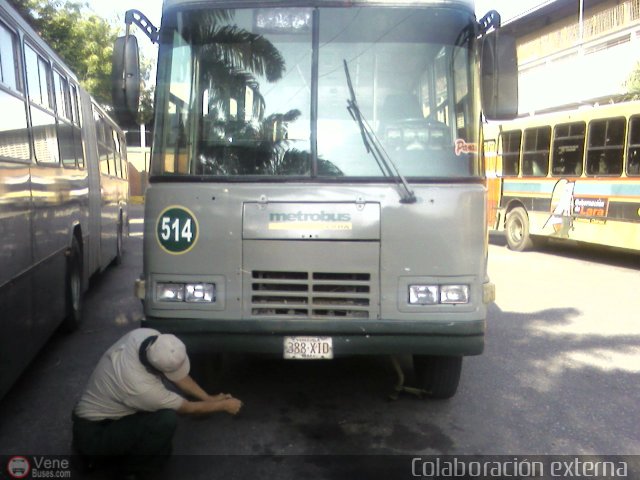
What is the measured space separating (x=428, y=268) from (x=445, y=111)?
3.64ft

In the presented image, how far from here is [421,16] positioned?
4.80 m

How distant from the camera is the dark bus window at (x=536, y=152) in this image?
48.5 feet

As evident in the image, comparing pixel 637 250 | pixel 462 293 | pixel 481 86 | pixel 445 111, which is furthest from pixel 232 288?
pixel 637 250

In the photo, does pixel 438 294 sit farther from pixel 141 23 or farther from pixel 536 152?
pixel 536 152

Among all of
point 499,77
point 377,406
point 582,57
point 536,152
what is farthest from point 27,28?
point 582,57

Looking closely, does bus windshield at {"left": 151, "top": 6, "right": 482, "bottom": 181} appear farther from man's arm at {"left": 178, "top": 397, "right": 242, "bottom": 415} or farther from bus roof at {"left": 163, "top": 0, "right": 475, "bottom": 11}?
man's arm at {"left": 178, "top": 397, "right": 242, "bottom": 415}

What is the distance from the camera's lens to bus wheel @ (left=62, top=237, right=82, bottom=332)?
707 cm

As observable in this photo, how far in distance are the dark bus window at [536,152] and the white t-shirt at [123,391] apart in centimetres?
1243

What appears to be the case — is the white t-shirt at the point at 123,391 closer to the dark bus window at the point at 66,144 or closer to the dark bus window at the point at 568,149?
the dark bus window at the point at 66,144

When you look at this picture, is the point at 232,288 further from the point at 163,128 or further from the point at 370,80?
the point at 370,80

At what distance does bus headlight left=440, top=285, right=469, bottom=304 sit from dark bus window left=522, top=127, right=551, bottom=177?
10.9m

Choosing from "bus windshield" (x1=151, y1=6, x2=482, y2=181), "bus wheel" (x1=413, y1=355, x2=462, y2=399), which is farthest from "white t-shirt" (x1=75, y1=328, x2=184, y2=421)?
"bus wheel" (x1=413, y1=355, x2=462, y2=399)

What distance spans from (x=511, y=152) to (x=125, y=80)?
12744 millimetres

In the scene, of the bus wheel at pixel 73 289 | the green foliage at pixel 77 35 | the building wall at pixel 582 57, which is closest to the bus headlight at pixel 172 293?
the bus wheel at pixel 73 289
